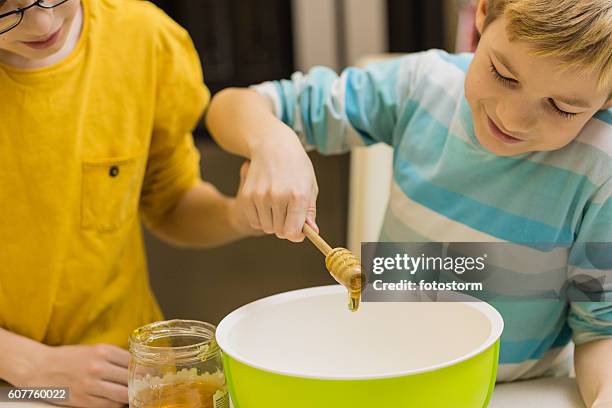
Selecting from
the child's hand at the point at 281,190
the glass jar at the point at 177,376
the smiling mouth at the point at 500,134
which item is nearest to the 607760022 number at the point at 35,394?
the glass jar at the point at 177,376

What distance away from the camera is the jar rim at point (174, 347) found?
2.32 ft

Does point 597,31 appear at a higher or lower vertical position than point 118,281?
higher

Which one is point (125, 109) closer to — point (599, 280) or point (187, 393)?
point (187, 393)

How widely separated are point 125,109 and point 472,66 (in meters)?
0.39

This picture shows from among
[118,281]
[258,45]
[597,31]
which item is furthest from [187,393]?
[258,45]

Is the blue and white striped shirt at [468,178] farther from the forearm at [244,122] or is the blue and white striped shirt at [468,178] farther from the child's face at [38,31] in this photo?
the child's face at [38,31]

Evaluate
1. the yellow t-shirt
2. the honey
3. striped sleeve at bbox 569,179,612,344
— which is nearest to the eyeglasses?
the yellow t-shirt

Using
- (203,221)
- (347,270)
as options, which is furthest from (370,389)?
(203,221)

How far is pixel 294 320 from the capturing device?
0.77 meters

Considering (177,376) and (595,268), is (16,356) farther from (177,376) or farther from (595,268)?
(595,268)

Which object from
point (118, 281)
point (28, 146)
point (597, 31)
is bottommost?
point (118, 281)

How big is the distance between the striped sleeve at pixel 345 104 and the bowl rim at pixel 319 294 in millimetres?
238

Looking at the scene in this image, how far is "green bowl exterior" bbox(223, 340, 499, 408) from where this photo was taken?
594 millimetres

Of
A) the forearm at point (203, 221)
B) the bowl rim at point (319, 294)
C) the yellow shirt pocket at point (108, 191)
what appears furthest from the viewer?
the forearm at point (203, 221)
